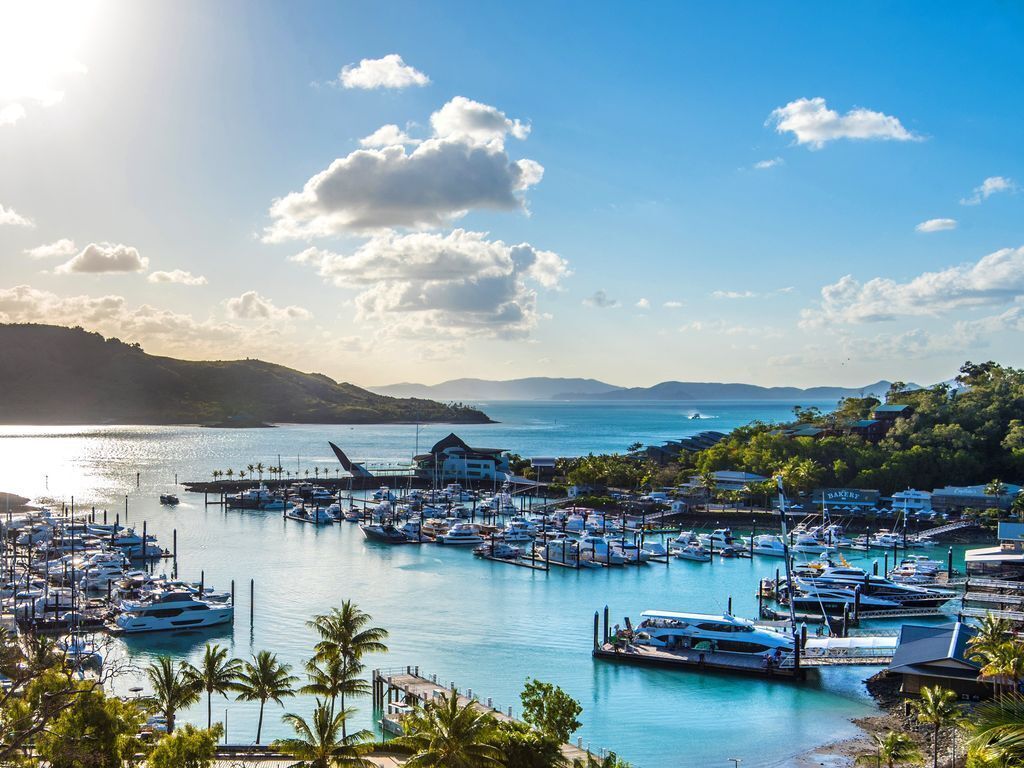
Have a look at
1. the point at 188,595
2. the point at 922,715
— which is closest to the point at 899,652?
the point at 922,715

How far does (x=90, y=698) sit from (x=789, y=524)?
253 ft

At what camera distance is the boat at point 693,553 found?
71250 millimetres

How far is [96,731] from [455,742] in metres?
7.29

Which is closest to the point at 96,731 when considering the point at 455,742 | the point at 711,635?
the point at 455,742

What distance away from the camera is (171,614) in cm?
4800

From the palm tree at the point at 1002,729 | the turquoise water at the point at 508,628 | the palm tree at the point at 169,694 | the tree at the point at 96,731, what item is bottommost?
the turquoise water at the point at 508,628

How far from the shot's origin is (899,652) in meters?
37.8

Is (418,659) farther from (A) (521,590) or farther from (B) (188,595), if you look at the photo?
(A) (521,590)

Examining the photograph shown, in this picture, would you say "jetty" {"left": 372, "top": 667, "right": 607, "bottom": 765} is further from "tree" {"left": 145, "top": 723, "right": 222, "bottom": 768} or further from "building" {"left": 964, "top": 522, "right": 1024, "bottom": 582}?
"building" {"left": 964, "top": 522, "right": 1024, "bottom": 582}

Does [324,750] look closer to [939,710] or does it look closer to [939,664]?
[939,710]

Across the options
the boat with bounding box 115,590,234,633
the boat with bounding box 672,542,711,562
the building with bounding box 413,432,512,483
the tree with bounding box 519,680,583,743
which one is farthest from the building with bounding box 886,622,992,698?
the building with bounding box 413,432,512,483

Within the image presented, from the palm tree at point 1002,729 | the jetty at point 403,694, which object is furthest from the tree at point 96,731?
the palm tree at point 1002,729

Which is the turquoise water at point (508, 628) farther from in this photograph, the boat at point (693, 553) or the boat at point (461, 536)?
the boat at point (461, 536)

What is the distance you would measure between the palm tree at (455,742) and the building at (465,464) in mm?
97182
